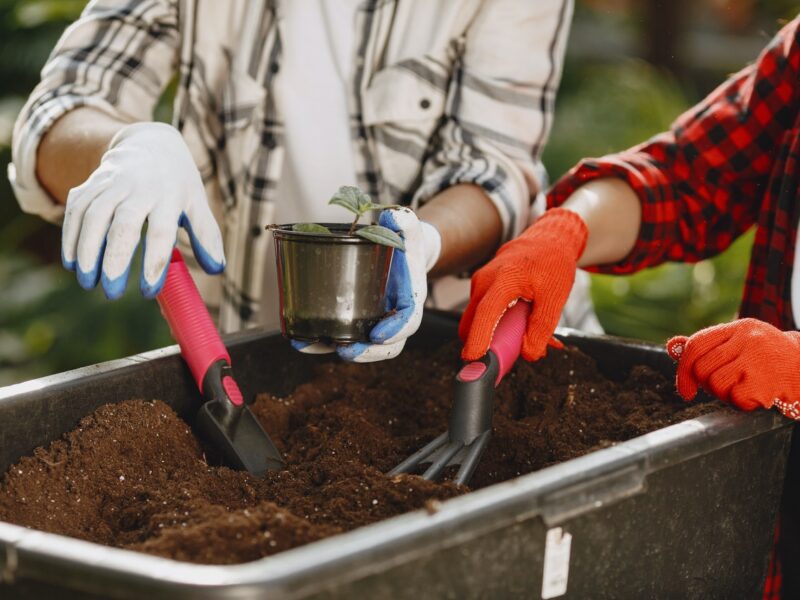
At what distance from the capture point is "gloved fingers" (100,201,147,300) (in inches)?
41.7

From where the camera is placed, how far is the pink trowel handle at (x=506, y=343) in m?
1.16

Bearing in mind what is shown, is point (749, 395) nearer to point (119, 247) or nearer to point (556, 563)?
point (556, 563)

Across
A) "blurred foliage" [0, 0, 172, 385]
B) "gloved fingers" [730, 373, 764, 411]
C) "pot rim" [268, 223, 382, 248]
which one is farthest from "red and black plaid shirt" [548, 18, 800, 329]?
"blurred foliage" [0, 0, 172, 385]

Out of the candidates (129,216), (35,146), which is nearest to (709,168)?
(129,216)

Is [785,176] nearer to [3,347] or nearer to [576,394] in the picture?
[576,394]

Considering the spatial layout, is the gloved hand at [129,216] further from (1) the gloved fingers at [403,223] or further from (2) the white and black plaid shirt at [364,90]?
(2) the white and black plaid shirt at [364,90]

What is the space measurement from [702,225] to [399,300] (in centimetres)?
60

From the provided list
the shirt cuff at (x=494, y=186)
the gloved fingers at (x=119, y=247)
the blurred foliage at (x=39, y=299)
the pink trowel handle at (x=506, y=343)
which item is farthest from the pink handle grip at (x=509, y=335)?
the blurred foliage at (x=39, y=299)

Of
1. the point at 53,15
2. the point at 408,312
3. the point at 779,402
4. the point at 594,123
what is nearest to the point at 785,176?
the point at 779,402

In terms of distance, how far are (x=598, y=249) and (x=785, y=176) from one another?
285mm

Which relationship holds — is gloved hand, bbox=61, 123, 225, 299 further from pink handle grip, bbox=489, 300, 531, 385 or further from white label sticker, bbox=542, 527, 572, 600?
white label sticker, bbox=542, 527, 572, 600

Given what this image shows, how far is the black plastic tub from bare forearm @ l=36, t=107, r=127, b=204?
359mm

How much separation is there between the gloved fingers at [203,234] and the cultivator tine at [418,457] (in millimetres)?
336

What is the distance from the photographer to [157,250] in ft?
3.54
